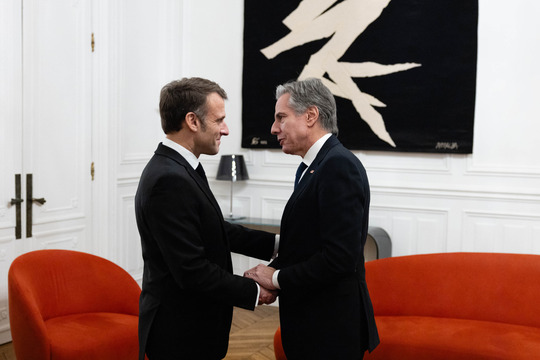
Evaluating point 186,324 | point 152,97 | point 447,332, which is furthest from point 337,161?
point 152,97

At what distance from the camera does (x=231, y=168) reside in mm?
5074

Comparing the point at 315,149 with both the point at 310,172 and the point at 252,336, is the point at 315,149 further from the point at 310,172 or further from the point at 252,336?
the point at 252,336

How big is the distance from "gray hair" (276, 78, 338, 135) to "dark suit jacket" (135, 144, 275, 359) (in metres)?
0.50

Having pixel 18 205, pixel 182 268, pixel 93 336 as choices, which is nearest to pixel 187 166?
pixel 182 268

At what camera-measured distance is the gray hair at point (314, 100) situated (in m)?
2.33

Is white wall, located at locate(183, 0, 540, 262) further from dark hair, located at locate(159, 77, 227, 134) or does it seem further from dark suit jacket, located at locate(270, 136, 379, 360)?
dark hair, located at locate(159, 77, 227, 134)

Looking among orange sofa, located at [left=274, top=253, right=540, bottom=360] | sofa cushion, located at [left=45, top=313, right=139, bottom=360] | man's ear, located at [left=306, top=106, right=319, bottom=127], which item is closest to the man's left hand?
man's ear, located at [left=306, top=106, right=319, bottom=127]

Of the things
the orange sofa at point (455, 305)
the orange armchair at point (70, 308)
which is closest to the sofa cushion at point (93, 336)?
the orange armchair at point (70, 308)

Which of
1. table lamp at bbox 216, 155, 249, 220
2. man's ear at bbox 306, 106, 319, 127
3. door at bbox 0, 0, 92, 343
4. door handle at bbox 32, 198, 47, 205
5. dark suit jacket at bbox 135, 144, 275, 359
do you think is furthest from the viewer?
table lamp at bbox 216, 155, 249, 220

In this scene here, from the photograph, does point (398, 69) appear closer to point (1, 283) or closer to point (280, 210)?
point (280, 210)

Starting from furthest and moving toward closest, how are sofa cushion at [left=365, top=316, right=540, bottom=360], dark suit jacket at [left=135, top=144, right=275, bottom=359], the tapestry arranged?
the tapestry, sofa cushion at [left=365, top=316, right=540, bottom=360], dark suit jacket at [left=135, top=144, right=275, bottom=359]

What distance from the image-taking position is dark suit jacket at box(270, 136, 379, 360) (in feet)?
6.81

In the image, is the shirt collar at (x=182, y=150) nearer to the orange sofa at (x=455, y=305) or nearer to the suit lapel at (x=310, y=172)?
the suit lapel at (x=310, y=172)

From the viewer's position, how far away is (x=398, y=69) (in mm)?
4645
